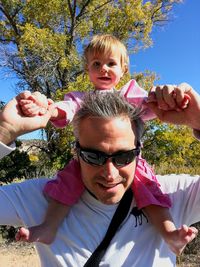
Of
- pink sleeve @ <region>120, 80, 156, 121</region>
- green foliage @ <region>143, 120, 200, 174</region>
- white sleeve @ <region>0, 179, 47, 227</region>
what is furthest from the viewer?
green foliage @ <region>143, 120, 200, 174</region>

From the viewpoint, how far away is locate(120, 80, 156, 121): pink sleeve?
2090mm

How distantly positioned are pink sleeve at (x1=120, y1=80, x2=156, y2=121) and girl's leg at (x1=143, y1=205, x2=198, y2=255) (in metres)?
0.46

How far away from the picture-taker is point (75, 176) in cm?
212

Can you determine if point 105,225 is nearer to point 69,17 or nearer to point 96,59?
point 96,59

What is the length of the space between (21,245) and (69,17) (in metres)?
13.1

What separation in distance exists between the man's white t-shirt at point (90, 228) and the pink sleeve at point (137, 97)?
40cm

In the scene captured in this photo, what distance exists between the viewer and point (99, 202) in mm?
1912

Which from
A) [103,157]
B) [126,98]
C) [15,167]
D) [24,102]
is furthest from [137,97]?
[15,167]

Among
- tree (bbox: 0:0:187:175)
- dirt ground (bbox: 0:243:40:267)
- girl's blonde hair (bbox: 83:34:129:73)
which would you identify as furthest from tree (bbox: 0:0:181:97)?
girl's blonde hair (bbox: 83:34:129:73)

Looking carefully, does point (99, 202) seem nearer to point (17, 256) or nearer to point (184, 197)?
point (184, 197)

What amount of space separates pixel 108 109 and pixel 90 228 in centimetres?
54

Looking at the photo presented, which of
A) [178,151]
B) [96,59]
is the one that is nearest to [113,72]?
[96,59]

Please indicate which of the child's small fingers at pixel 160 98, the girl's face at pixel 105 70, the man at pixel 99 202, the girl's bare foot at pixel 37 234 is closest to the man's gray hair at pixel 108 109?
the man at pixel 99 202

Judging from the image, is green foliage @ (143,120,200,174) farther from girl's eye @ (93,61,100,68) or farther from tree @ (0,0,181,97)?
girl's eye @ (93,61,100,68)
